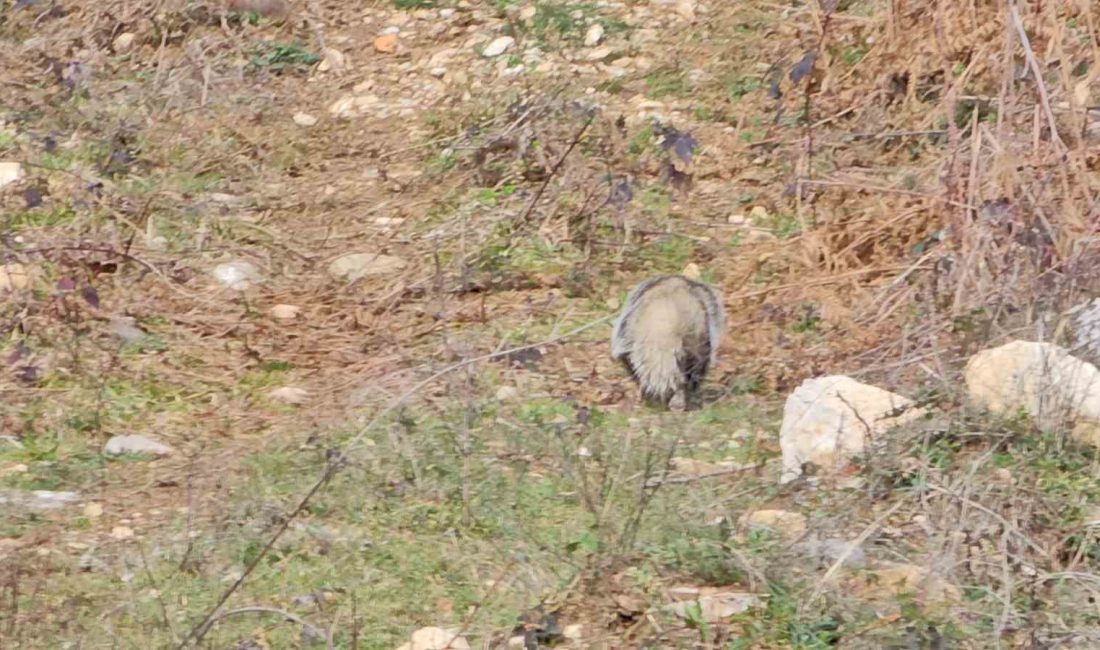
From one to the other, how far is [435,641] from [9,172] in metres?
4.01

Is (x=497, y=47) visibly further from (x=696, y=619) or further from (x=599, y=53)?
(x=696, y=619)

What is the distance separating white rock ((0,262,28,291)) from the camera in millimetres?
5891

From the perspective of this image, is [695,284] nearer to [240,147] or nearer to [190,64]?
[240,147]

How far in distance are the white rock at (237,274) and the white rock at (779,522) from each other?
2.66m

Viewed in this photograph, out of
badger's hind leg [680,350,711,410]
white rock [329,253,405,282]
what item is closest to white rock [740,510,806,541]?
badger's hind leg [680,350,711,410]

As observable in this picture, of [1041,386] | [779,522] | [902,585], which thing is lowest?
[779,522]

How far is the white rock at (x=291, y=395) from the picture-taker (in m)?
5.39

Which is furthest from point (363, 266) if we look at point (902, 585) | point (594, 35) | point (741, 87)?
point (902, 585)

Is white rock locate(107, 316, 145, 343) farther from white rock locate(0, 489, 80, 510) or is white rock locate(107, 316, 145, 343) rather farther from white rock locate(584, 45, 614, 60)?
white rock locate(584, 45, 614, 60)

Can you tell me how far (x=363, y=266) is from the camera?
639 cm

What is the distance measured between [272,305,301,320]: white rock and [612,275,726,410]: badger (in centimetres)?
124

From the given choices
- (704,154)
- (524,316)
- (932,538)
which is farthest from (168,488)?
(704,154)

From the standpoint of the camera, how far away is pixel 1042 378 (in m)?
4.34

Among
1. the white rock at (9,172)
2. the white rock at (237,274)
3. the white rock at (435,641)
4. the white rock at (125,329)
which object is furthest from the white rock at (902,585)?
the white rock at (9,172)
